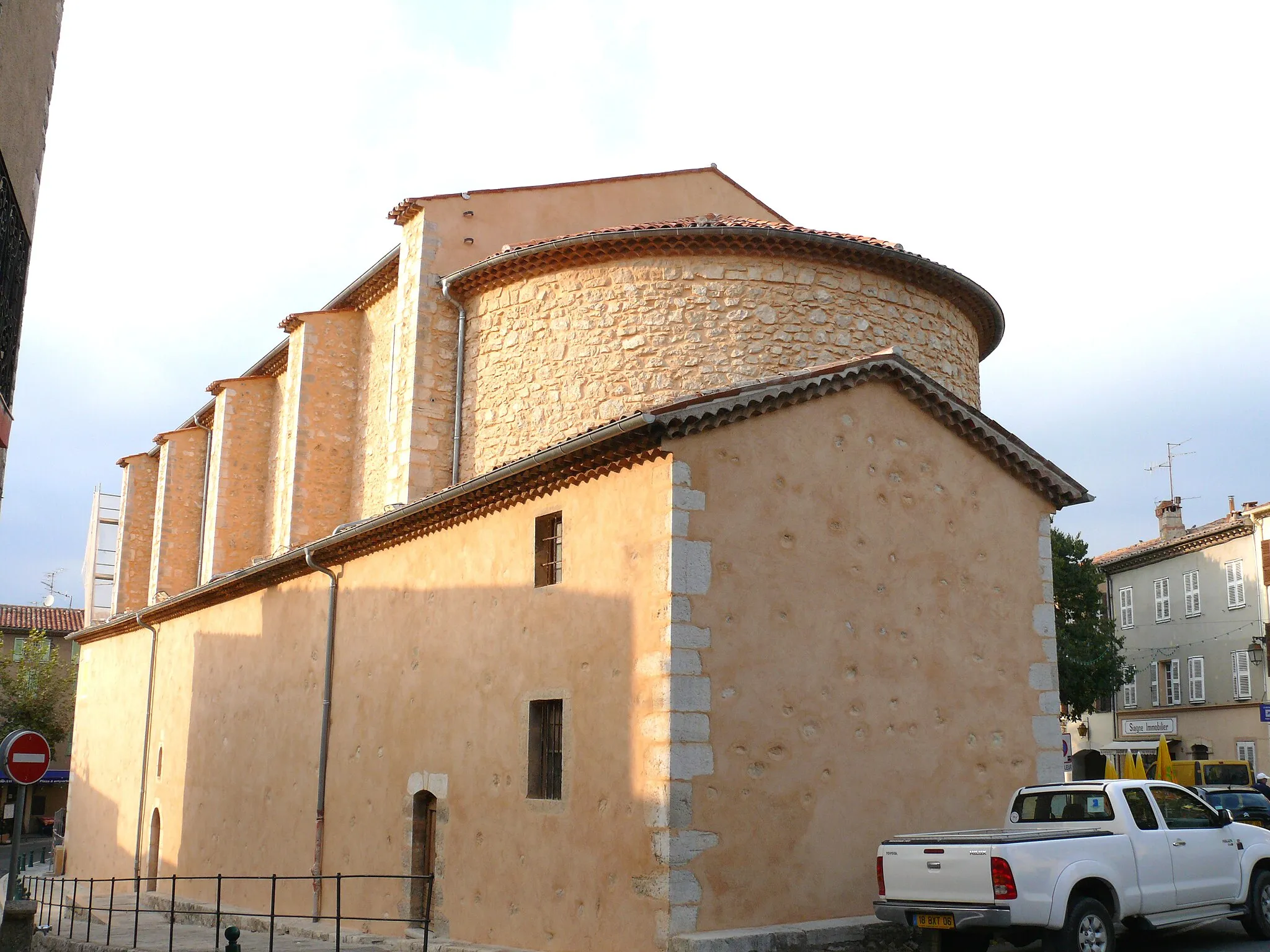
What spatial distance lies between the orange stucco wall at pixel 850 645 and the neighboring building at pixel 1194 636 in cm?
2339

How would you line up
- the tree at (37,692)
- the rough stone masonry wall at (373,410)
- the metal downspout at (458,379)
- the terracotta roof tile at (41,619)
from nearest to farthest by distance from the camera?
the metal downspout at (458,379)
the rough stone masonry wall at (373,410)
the tree at (37,692)
the terracotta roof tile at (41,619)

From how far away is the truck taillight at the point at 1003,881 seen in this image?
8.16 m

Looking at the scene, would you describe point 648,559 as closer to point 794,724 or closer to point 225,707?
point 794,724

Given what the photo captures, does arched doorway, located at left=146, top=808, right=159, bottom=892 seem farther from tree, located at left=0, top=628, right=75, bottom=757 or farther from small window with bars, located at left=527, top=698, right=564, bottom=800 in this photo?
tree, located at left=0, top=628, right=75, bottom=757

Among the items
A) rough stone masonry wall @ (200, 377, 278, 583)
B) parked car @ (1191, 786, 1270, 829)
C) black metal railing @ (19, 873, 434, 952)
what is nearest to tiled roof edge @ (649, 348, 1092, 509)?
black metal railing @ (19, 873, 434, 952)

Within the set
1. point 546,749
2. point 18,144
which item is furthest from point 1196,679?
point 18,144

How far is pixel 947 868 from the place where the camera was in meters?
8.47

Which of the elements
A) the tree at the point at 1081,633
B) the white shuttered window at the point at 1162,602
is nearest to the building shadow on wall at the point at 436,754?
the tree at the point at 1081,633

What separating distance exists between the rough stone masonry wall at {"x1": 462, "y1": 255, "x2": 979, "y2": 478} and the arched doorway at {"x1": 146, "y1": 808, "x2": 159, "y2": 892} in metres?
9.62

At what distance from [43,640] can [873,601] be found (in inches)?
1628

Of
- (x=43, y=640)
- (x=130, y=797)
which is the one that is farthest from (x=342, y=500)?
(x=43, y=640)

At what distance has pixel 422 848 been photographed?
12297 mm

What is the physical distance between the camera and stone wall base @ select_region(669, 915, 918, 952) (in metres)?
8.74

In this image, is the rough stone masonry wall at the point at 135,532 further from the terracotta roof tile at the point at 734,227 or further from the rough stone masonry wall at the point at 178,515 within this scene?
the terracotta roof tile at the point at 734,227
